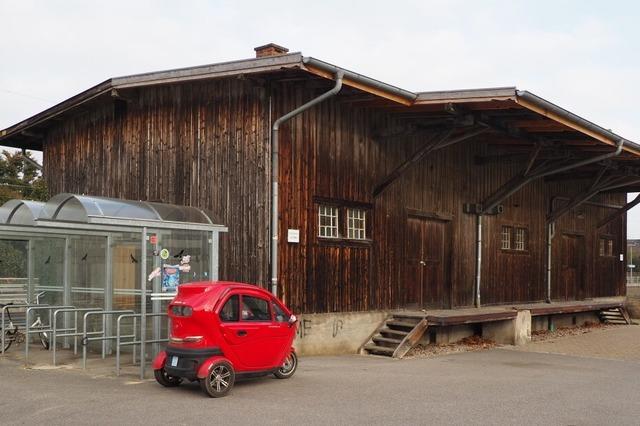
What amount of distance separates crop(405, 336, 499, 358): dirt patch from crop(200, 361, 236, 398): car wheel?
21.1 feet

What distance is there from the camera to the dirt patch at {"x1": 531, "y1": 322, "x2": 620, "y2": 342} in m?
20.3

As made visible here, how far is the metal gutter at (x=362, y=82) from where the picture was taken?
12627 mm

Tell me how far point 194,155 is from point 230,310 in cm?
577

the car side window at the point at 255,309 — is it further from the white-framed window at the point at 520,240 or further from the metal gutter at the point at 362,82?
the white-framed window at the point at 520,240

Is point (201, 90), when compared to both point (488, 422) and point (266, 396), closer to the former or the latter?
point (266, 396)

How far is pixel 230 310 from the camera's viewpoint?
392 inches

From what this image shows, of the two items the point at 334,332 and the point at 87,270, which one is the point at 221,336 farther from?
the point at 87,270

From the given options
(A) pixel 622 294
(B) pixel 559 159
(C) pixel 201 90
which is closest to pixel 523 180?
(B) pixel 559 159

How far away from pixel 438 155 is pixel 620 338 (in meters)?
7.50

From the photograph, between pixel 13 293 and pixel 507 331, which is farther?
pixel 507 331

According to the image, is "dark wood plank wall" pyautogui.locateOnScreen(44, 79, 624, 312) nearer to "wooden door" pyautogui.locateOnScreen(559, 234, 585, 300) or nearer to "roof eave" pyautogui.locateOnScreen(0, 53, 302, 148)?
"roof eave" pyautogui.locateOnScreen(0, 53, 302, 148)

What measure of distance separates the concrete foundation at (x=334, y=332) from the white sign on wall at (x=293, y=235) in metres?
1.52

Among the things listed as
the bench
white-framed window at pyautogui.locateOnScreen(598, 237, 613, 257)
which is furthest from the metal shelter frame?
white-framed window at pyautogui.locateOnScreen(598, 237, 613, 257)

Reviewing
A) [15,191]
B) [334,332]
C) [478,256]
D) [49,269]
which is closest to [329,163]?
[334,332]
